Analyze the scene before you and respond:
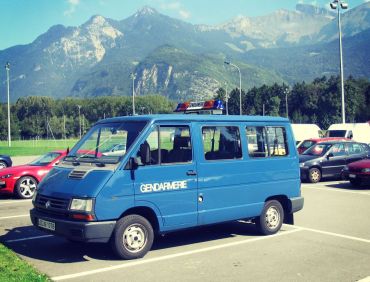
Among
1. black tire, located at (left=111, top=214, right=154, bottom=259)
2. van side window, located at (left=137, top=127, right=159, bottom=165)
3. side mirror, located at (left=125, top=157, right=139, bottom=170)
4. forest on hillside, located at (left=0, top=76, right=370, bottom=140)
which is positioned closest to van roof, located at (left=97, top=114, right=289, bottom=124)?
van side window, located at (left=137, top=127, right=159, bottom=165)

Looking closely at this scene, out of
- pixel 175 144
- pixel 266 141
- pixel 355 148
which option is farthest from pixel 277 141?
pixel 355 148

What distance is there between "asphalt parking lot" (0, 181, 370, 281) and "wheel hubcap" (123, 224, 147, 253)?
0.70 feet

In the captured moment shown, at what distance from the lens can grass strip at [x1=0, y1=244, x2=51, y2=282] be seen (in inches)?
226

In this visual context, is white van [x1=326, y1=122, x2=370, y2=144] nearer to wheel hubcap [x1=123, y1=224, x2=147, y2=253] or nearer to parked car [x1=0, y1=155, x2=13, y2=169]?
parked car [x1=0, y1=155, x2=13, y2=169]

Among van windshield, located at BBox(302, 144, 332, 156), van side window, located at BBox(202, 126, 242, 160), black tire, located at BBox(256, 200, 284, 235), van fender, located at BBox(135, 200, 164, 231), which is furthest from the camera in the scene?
van windshield, located at BBox(302, 144, 332, 156)

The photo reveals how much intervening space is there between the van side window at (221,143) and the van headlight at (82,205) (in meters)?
2.17

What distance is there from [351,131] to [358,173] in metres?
18.3

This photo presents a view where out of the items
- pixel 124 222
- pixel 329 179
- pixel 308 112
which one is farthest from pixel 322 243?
pixel 308 112

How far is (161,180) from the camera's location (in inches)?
274

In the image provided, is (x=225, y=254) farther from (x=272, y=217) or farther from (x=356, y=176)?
(x=356, y=176)

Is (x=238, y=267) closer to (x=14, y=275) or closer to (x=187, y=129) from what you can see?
(x=187, y=129)

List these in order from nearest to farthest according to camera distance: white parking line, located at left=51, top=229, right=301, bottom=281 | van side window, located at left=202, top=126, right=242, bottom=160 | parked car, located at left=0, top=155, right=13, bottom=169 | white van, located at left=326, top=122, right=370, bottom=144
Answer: white parking line, located at left=51, top=229, right=301, bottom=281 < van side window, located at left=202, top=126, right=242, bottom=160 < parked car, located at left=0, top=155, right=13, bottom=169 < white van, located at left=326, top=122, right=370, bottom=144

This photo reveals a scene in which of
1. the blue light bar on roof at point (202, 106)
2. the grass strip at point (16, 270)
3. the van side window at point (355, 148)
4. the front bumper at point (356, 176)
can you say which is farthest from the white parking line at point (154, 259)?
the van side window at point (355, 148)

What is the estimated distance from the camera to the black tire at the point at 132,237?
659cm
